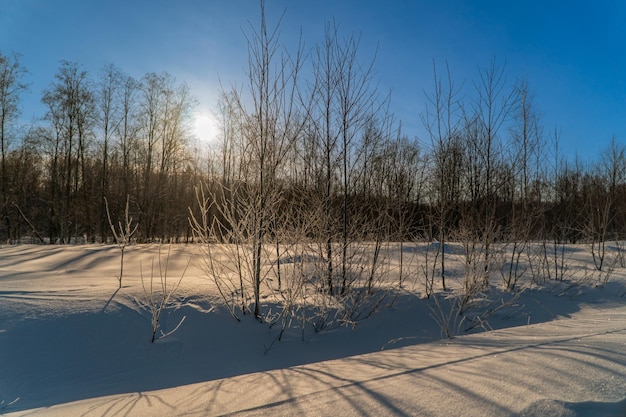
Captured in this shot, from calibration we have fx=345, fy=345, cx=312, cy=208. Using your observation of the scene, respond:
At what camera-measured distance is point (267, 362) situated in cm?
502

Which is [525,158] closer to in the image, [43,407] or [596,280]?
[596,280]

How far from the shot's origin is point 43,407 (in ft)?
10.2

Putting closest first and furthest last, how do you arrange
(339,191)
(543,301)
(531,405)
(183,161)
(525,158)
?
(531,405)
(339,191)
(543,301)
(525,158)
(183,161)

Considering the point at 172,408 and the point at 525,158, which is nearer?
the point at 172,408

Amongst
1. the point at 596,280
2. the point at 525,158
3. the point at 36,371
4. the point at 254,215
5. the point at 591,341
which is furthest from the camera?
the point at 596,280

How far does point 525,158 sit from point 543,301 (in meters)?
4.32

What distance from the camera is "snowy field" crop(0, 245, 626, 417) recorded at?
2.23 meters

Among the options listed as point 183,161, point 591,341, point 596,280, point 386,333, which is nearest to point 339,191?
point 386,333

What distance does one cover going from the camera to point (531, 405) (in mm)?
2014

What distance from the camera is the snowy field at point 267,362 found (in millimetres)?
2227

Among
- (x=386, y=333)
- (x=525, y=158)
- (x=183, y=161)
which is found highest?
(x=183, y=161)

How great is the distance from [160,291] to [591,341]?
634 centimetres

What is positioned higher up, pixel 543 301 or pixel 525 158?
pixel 525 158

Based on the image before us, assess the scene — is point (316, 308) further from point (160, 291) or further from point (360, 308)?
point (160, 291)
